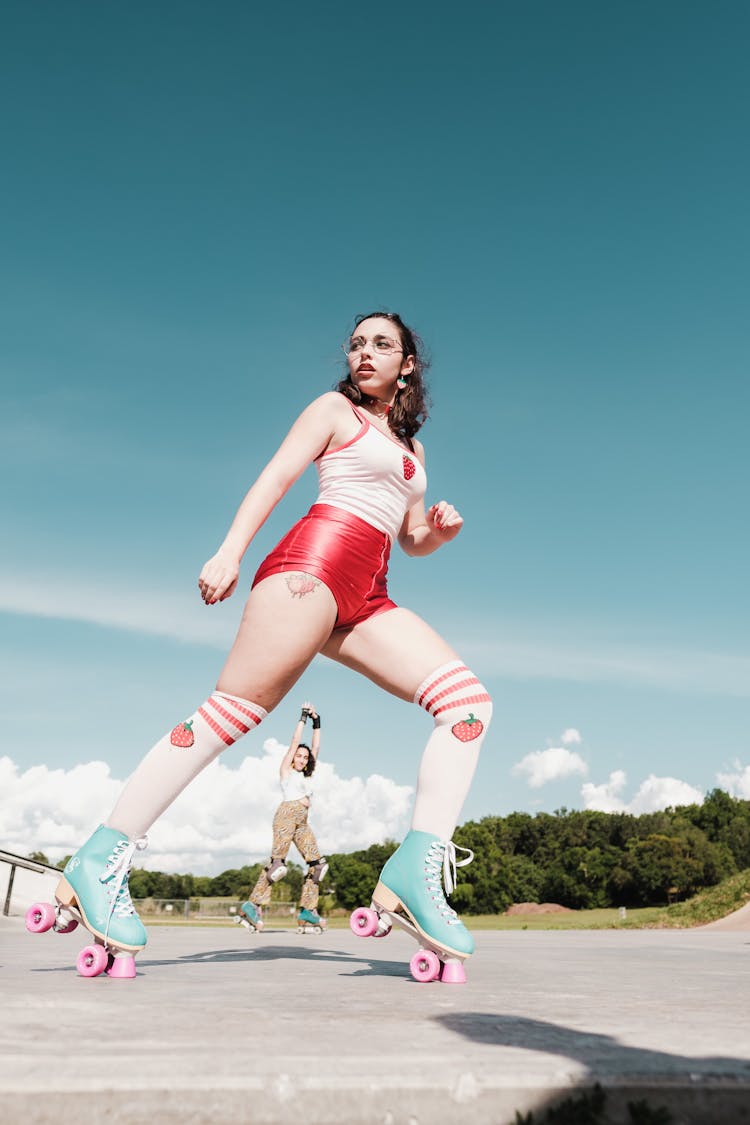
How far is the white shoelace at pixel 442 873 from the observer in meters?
3.20

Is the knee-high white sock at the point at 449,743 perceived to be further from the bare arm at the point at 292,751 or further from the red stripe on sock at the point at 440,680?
the bare arm at the point at 292,751

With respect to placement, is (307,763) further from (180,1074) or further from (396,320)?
(180,1074)

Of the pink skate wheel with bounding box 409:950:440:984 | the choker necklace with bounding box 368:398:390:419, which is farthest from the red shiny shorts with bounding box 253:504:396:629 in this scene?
the pink skate wheel with bounding box 409:950:440:984

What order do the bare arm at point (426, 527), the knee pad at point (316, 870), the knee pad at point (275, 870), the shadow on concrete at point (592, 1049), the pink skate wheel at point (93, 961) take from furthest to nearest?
the knee pad at point (316, 870)
the knee pad at point (275, 870)
the bare arm at point (426, 527)
the pink skate wheel at point (93, 961)
the shadow on concrete at point (592, 1049)

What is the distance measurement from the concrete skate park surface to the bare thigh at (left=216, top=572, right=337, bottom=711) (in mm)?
1022

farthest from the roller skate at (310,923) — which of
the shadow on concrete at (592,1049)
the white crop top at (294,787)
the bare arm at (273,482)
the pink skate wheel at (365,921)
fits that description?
the shadow on concrete at (592,1049)

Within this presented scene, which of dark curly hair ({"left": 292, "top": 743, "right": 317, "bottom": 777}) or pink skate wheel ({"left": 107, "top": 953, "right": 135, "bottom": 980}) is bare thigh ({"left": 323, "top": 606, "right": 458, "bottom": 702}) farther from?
dark curly hair ({"left": 292, "top": 743, "right": 317, "bottom": 777})

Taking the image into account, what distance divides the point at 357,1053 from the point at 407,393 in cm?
328

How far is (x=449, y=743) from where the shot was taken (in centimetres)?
346

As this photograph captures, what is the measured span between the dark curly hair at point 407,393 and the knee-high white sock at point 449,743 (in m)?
1.25

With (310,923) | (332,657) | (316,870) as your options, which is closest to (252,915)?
(310,923)

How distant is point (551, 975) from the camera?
3664mm

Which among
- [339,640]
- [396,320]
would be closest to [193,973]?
[339,640]

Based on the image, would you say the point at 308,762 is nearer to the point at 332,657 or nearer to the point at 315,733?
the point at 315,733
